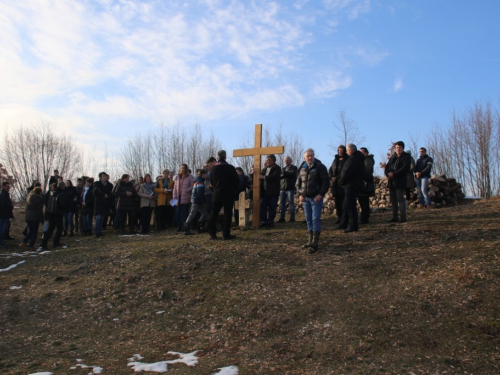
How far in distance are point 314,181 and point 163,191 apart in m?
6.63

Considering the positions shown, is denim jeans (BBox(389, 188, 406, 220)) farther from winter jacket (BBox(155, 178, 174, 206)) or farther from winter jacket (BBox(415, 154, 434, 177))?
winter jacket (BBox(155, 178, 174, 206))

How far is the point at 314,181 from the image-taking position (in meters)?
8.16

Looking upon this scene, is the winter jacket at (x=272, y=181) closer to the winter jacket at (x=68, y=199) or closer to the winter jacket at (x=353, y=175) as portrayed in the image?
the winter jacket at (x=353, y=175)

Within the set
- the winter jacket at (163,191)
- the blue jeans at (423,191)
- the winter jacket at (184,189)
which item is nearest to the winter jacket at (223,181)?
the winter jacket at (184,189)

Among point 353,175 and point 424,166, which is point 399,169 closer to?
point 353,175

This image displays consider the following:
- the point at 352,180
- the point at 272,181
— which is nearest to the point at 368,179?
the point at 352,180

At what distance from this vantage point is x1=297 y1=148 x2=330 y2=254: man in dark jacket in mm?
8058

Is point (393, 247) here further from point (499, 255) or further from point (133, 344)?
point (133, 344)

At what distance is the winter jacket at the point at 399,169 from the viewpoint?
9.75 m

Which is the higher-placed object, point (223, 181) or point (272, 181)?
point (272, 181)

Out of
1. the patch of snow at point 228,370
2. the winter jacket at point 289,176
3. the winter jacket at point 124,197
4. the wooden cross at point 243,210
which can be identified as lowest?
the patch of snow at point 228,370

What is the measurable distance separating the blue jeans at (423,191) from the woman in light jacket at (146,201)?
27.9ft

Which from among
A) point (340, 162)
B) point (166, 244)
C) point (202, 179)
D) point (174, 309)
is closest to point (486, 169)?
point (340, 162)

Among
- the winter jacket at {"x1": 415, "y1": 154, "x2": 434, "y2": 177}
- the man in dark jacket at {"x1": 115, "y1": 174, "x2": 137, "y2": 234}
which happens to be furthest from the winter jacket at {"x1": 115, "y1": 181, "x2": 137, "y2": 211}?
the winter jacket at {"x1": 415, "y1": 154, "x2": 434, "y2": 177}
